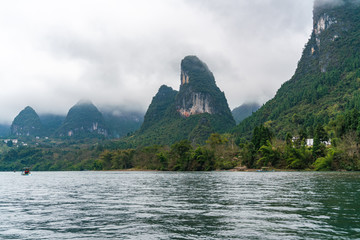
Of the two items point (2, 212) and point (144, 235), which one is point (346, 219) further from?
point (2, 212)

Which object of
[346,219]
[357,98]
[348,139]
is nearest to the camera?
[346,219]

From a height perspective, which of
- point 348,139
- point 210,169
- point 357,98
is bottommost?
point 210,169

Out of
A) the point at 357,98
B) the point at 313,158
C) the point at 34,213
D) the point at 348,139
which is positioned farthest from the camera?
the point at 357,98

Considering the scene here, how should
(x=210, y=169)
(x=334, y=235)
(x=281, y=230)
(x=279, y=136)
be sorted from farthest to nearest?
(x=279, y=136) → (x=210, y=169) → (x=281, y=230) → (x=334, y=235)

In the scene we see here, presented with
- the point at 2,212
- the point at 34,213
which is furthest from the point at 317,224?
the point at 2,212

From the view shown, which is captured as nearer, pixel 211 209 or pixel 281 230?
pixel 281 230

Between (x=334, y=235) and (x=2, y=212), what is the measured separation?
80.2ft

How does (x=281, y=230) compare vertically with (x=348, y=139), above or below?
below

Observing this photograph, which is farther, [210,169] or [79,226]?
[210,169]

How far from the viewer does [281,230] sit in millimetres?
16359

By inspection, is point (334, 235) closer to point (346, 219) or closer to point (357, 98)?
point (346, 219)

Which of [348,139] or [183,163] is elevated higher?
[348,139]

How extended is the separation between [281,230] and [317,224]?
2875mm

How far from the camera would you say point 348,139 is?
104 metres
